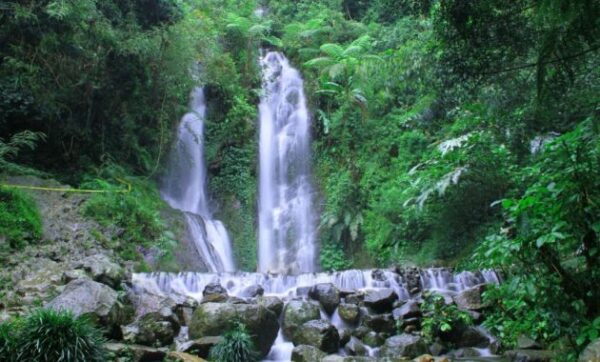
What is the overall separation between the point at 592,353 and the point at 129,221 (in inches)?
404

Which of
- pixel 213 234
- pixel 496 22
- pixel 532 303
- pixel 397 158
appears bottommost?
pixel 532 303

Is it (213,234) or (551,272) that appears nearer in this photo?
(551,272)

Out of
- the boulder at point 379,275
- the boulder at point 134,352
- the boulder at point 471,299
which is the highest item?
the boulder at point 379,275

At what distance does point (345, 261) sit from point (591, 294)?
37.2 ft

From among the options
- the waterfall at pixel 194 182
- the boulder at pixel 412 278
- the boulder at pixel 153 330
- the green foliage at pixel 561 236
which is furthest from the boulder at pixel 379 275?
the green foliage at pixel 561 236

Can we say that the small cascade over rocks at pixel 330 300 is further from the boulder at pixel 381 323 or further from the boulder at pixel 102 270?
the boulder at pixel 102 270

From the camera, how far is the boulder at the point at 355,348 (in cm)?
794

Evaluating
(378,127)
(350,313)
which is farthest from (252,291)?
(378,127)

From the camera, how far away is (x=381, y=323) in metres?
8.77

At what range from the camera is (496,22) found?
605 centimetres

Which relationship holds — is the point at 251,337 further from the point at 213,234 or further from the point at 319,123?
the point at 319,123

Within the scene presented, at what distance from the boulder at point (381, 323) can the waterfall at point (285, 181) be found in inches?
276

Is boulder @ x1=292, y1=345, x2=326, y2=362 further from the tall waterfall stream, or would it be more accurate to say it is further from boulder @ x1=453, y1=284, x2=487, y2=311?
boulder @ x1=453, y1=284, x2=487, y2=311

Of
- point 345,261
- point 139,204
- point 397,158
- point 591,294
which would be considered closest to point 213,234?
point 139,204
